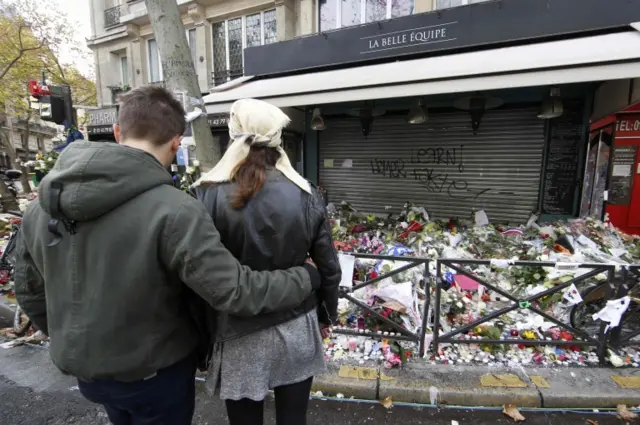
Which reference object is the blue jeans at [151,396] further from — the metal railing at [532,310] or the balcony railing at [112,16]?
the balcony railing at [112,16]

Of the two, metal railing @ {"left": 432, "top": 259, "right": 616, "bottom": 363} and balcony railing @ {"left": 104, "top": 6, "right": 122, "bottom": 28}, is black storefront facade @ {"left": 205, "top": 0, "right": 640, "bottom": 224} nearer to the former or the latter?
metal railing @ {"left": 432, "top": 259, "right": 616, "bottom": 363}

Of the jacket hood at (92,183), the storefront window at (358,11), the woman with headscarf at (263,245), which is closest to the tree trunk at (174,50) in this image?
the woman with headscarf at (263,245)

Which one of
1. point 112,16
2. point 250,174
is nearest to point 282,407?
point 250,174

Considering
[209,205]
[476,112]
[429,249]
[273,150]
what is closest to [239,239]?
[209,205]

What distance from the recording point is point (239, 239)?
4.38 ft

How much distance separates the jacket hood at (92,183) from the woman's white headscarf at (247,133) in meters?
0.32

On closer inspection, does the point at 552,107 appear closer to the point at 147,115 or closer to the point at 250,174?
the point at 250,174

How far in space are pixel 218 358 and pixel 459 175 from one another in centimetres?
605

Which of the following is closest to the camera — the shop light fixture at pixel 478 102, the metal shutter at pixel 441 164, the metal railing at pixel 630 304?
the metal railing at pixel 630 304

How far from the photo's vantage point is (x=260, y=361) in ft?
4.63

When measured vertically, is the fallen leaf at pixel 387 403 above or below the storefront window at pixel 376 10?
below

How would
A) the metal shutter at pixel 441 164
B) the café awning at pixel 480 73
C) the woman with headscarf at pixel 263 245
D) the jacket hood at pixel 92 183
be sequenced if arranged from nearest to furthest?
the jacket hood at pixel 92 183
the woman with headscarf at pixel 263 245
the café awning at pixel 480 73
the metal shutter at pixel 441 164

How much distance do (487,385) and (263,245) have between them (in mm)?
2487

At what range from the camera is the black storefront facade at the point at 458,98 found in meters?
4.13
